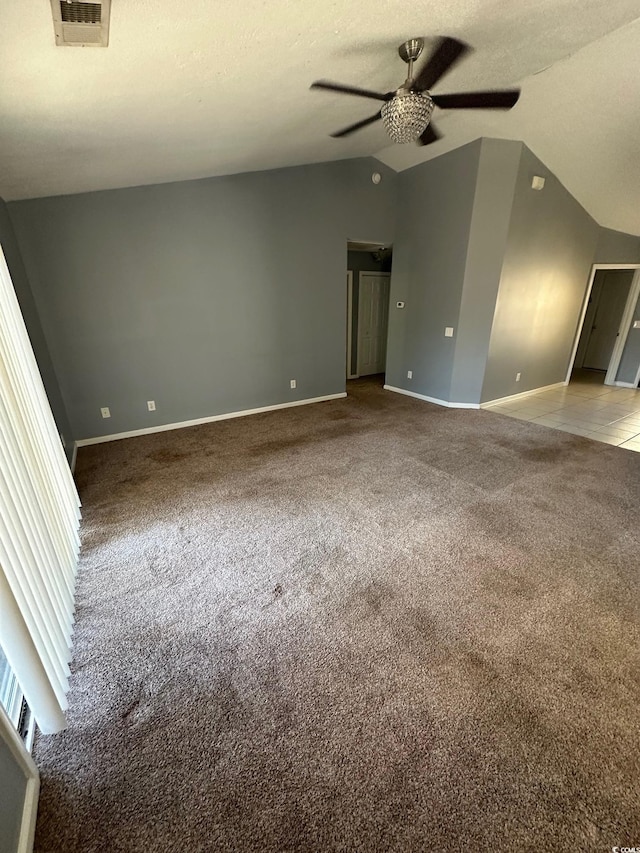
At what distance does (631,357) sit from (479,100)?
17.9 feet

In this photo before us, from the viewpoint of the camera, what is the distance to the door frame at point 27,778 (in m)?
1.01

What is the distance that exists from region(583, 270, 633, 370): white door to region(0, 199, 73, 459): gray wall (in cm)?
887

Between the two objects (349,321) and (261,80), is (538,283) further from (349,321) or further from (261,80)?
(261,80)

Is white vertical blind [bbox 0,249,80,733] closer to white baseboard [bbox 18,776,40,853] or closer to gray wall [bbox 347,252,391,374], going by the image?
white baseboard [bbox 18,776,40,853]

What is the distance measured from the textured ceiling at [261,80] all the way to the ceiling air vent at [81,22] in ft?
0.11

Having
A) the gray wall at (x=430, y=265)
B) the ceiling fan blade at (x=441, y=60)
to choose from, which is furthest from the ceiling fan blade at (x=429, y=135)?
the gray wall at (x=430, y=265)

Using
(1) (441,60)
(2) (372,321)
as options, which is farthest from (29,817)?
(2) (372,321)

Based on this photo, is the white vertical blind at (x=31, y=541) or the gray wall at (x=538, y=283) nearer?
the white vertical blind at (x=31, y=541)

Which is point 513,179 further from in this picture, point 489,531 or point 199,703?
point 199,703

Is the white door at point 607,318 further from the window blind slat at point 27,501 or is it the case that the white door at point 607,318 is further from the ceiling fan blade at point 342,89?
the window blind slat at point 27,501

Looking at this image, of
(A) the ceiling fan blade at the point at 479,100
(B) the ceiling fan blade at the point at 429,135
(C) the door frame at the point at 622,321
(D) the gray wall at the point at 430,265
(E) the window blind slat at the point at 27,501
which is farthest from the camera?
(C) the door frame at the point at 622,321

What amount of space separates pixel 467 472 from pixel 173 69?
3.31 metres

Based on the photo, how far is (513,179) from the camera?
3.97m

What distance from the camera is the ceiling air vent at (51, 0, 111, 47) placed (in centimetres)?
118
